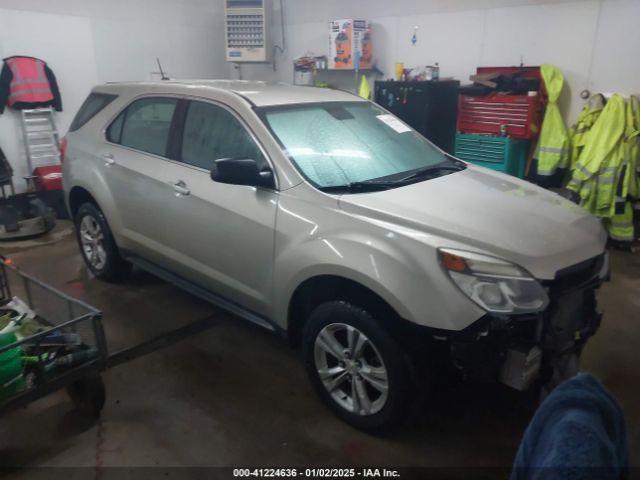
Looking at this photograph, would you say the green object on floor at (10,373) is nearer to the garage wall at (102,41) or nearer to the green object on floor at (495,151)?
the green object on floor at (495,151)

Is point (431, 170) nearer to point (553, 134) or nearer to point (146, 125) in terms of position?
point (146, 125)

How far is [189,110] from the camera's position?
2.92 meters

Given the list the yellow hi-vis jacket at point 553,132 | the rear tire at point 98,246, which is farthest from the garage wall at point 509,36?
the rear tire at point 98,246

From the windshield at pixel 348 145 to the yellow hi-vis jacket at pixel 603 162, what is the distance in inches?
96.4

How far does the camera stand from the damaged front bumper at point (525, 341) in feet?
6.02

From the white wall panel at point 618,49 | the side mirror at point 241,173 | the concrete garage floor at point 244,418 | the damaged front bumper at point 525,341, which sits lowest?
the concrete garage floor at point 244,418

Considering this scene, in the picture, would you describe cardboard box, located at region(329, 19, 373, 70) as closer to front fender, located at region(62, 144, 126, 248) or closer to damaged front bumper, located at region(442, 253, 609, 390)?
front fender, located at region(62, 144, 126, 248)

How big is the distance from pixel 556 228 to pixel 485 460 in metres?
1.03

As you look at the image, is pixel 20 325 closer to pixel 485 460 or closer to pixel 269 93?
pixel 269 93

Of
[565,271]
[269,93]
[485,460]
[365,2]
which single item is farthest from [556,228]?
[365,2]

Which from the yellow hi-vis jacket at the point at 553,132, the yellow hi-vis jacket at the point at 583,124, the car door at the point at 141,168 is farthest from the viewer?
the yellow hi-vis jacket at the point at 553,132

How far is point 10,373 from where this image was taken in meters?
2.00

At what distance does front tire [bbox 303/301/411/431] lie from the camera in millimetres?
2021

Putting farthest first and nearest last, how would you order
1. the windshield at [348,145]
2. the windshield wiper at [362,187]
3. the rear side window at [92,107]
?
the rear side window at [92,107]
the windshield at [348,145]
the windshield wiper at [362,187]
